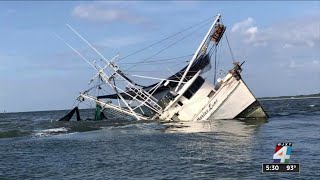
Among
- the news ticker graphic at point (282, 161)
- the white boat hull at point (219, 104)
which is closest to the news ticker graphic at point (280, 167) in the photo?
the news ticker graphic at point (282, 161)

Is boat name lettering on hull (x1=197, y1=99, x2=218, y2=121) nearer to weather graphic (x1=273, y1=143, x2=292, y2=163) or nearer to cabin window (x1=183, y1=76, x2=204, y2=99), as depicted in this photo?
cabin window (x1=183, y1=76, x2=204, y2=99)

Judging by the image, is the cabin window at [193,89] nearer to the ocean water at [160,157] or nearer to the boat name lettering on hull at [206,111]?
the boat name lettering on hull at [206,111]

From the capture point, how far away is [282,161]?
13.2m

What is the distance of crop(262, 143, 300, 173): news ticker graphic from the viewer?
12.4 m

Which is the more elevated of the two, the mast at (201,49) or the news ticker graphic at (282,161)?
the mast at (201,49)

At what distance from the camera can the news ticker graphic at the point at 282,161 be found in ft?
40.5

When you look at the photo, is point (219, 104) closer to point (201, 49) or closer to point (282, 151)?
point (201, 49)

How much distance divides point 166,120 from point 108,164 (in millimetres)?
24288

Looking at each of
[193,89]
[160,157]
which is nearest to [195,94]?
[193,89]

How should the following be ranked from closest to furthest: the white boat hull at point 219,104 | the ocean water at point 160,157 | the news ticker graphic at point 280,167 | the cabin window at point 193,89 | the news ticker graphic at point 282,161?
the news ticker graphic at point 282,161 < the news ticker graphic at point 280,167 < the ocean water at point 160,157 < the white boat hull at point 219,104 < the cabin window at point 193,89

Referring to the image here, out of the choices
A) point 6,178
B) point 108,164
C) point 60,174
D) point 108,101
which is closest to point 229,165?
point 108,164

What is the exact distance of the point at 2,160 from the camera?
2100 cm

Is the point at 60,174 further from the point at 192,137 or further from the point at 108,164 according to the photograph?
the point at 192,137

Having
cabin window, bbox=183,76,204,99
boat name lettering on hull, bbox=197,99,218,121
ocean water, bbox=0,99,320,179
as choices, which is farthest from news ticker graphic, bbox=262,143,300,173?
cabin window, bbox=183,76,204,99
